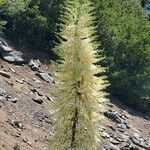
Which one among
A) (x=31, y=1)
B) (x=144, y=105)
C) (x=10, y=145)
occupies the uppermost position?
(x=31, y=1)

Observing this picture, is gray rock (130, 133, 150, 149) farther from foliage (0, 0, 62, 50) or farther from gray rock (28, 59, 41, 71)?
foliage (0, 0, 62, 50)

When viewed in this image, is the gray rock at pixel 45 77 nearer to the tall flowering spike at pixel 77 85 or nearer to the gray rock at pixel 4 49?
the gray rock at pixel 4 49

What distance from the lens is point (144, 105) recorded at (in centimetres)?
5916

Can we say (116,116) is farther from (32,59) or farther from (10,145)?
(10,145)

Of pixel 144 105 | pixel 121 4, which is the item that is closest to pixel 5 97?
pixel 144 105

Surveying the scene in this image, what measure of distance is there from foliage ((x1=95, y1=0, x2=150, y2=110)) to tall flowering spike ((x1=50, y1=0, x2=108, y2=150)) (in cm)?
3427

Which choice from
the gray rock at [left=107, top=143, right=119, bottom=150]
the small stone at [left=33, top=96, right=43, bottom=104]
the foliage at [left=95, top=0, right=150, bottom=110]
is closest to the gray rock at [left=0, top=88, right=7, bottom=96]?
the small stone at [left=33, top=96, right=43, bottom=104]

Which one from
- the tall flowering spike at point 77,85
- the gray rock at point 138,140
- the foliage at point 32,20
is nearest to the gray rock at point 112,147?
the gray rock at point 138,140

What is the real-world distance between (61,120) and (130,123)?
97.3 ft

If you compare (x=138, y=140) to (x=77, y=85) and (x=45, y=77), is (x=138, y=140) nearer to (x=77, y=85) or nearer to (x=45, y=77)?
(x=45, y=77)

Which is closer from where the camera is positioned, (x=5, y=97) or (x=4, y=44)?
(x=5, y=97)

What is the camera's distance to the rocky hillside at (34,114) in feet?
124

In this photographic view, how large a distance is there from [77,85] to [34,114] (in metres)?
19.8

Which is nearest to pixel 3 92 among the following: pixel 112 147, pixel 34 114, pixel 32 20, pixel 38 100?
pixel 34 114
